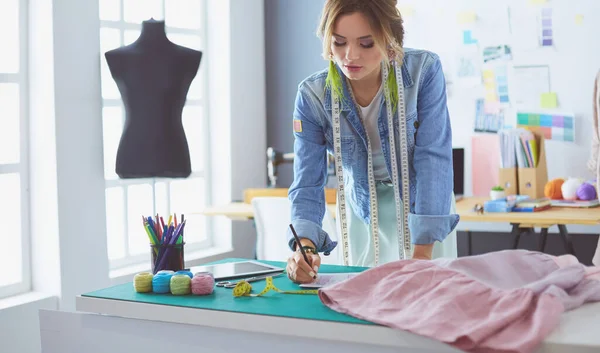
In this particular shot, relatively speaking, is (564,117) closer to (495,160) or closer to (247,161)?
(495,160)

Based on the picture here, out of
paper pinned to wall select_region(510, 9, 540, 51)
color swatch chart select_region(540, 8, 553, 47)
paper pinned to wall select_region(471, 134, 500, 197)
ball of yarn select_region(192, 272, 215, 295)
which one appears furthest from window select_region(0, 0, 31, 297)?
color swatch chart select_region(540, 8, 553, 47)

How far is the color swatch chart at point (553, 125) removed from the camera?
176 inches

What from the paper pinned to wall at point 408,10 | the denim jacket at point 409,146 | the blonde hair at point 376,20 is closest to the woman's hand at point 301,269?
the denim jacket at point 409,146

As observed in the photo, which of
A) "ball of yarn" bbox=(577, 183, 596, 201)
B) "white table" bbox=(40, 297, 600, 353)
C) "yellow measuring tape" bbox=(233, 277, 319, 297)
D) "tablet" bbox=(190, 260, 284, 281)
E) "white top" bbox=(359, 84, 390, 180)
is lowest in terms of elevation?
"white table" bbox=(40, 297, 600, 353)

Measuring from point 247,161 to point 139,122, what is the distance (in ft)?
4.38

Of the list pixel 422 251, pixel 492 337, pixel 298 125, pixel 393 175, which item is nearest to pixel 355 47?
pixel 298 125

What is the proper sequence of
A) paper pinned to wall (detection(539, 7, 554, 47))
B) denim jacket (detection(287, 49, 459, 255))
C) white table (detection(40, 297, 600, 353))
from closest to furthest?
white table (detection(40, 297, 600, 353)), denim jacket (detection(287, 49, 459, 255)), paper pinned to wall (detection(539, 7, 554, 47))

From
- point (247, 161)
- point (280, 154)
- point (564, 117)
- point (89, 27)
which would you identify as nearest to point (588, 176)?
point (564, 117)

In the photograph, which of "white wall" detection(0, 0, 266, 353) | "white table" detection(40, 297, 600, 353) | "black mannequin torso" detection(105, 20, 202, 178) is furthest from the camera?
"black mannequin torso" detection(105, 20, 202, 178)

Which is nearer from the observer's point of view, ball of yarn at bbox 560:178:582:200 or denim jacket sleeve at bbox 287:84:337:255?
denim jacket sleeve at bbox 287:84:337:255

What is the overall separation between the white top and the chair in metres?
1.28

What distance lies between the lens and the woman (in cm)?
212

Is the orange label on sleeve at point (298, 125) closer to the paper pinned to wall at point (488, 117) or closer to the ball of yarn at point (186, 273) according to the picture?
the ball of yarn at point (186, 273)

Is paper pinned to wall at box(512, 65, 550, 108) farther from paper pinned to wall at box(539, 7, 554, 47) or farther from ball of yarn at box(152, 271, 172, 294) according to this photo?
ball of yarn at box(152, 271, 172, 294)
